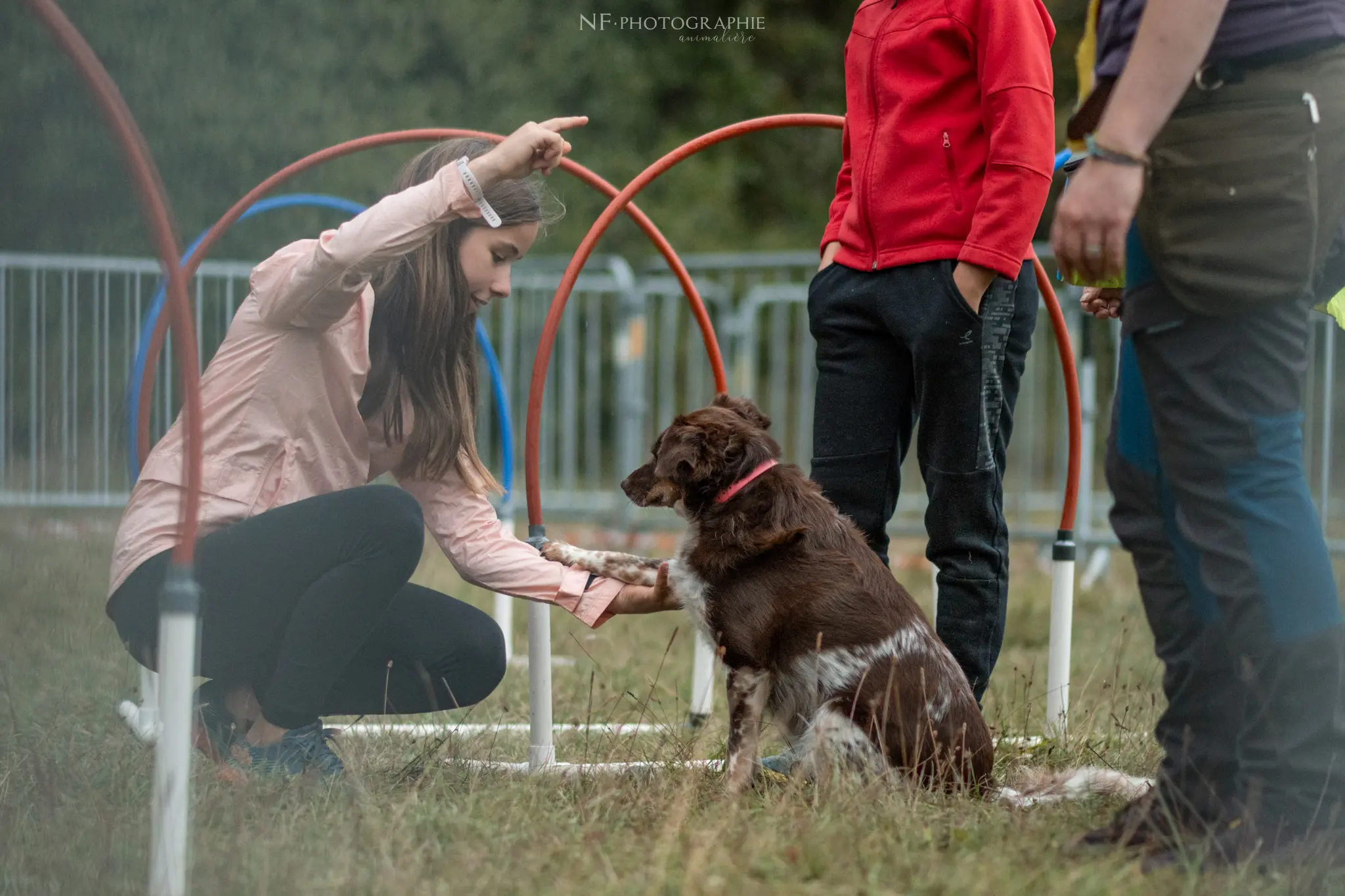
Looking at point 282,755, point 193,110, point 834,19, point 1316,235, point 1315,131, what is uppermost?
point 834,19

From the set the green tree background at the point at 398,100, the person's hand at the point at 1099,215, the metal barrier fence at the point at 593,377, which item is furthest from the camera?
the metal barrier fence at the point at 593,377

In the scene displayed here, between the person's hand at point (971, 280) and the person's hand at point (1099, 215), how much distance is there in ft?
2.45

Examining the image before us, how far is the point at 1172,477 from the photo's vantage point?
221 centimetres

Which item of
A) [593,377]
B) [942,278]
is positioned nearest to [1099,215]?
[942,278]

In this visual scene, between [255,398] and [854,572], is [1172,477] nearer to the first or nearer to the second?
[854,572]

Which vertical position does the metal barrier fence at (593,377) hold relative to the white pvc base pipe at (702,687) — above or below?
above

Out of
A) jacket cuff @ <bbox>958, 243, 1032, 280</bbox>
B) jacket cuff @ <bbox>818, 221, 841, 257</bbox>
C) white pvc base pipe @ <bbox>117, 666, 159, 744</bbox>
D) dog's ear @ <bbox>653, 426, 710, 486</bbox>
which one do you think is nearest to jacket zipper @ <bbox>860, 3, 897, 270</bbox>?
jacket cuff @ <bbox>818, 221, 841, 257</bbox>

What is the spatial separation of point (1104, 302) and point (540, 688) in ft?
5.57

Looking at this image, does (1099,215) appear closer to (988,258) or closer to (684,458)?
(988,258)

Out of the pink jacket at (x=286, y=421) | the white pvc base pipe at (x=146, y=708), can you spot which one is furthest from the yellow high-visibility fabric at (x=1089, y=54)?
the white pvc base pipe at (x=146, y=708)

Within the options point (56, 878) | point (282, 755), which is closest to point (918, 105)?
point (282, 755)

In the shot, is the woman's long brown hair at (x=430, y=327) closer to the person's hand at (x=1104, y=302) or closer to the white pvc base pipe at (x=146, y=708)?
the white pvc base pipe at (x=146, y=708)

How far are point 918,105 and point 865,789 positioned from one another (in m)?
1.60

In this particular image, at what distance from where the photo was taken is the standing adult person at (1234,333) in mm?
2047
